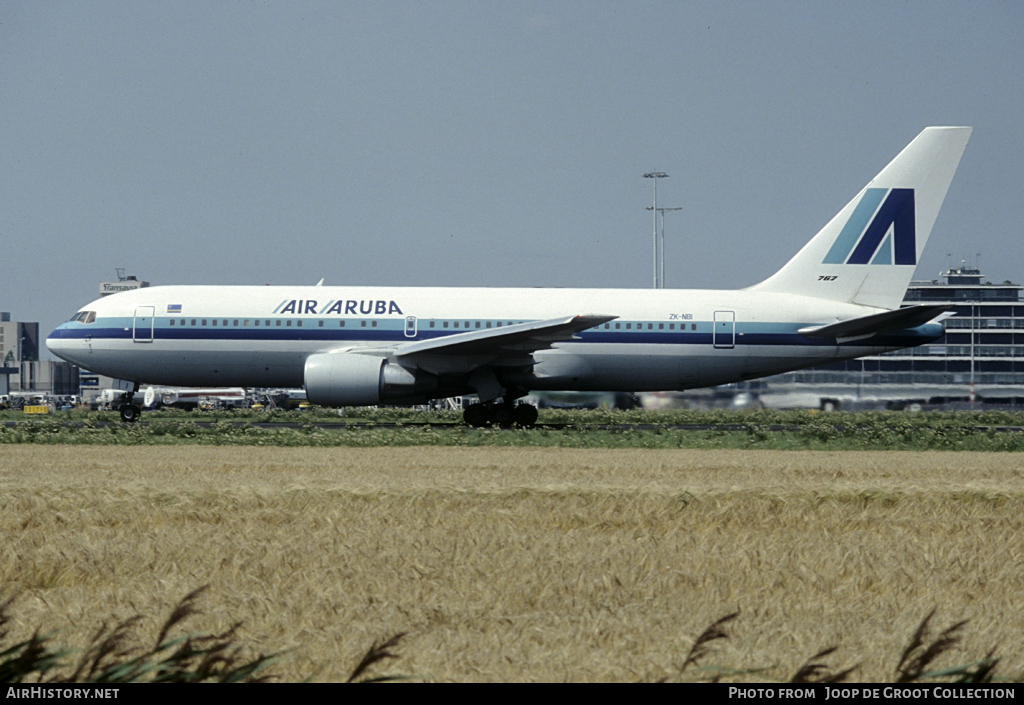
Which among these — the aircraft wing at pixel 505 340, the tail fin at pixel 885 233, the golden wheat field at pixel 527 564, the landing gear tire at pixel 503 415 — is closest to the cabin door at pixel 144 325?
the aircraft wing at pixel 505 340

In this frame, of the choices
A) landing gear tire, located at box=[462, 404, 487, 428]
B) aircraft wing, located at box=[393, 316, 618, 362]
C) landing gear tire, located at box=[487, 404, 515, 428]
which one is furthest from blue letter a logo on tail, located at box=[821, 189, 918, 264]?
landing gear tire, located at box=[462, 404, 487, 428]

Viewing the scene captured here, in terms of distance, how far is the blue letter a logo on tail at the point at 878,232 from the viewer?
31.8 m

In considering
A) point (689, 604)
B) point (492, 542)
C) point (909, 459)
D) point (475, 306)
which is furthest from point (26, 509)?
point (475, 306)

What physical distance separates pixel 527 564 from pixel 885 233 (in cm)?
2642

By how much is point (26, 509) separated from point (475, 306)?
20311 mm

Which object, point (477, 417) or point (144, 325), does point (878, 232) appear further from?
point (144, 325)

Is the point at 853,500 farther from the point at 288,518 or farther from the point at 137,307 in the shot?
the point at 137,307

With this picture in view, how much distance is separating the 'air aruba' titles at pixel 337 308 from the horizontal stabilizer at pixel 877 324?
12228 mm

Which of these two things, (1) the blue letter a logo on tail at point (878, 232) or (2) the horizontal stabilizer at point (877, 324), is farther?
(1) the blue letter a logo on tail at point (878, 232)

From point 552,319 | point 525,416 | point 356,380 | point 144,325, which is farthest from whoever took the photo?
point 525,416

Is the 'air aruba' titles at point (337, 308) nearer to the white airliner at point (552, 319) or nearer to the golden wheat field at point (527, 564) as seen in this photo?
the white airliner at point (552, 319)

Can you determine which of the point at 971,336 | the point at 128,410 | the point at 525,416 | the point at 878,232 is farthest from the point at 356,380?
the point at 971,336

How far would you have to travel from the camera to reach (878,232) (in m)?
31.9

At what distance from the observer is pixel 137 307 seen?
1230 inches
